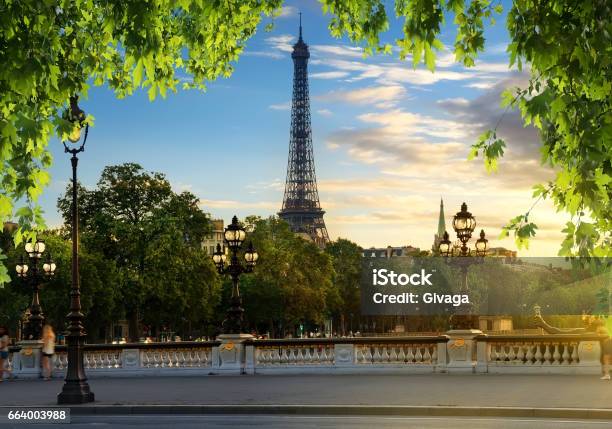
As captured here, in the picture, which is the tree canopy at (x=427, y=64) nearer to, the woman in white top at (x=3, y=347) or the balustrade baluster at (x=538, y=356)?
the balustrade baluster at (x=538, y=356)

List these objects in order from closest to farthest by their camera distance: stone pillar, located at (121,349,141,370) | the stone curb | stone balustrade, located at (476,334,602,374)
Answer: the stone curb, stone balustrade, located at (476,334,602,374), stone pillar, located at (121,349,141,370)

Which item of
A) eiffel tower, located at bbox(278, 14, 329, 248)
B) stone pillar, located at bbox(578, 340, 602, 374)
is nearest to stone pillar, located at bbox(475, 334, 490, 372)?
stone pillar, located at bbox(578, 340, 602, 374)

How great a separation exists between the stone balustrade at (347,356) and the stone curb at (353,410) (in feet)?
36.4

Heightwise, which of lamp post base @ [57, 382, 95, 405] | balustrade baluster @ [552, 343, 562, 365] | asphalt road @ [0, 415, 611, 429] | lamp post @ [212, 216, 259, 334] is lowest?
asphalt road @ [0, 415, 611, 429]

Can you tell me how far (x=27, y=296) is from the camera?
8231 centimetres

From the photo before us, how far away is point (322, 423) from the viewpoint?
19.7 metres

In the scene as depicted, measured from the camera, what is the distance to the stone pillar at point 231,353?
35.9 m

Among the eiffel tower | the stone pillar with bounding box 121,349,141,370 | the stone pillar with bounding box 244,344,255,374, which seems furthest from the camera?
the eiffel tower

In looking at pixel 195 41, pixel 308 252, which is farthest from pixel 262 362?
pixel 308 252

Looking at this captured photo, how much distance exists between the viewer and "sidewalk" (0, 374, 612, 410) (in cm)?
2281

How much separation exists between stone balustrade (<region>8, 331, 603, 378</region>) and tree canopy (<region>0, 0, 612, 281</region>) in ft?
65.4

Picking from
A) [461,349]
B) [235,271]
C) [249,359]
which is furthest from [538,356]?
[235,271]

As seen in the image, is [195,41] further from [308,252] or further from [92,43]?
[308,252]

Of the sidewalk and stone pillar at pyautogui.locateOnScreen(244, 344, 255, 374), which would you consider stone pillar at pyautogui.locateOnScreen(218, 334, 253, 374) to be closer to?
stone pillar at pyautogui.locateOnScreen(244, 344, 255, 374)
